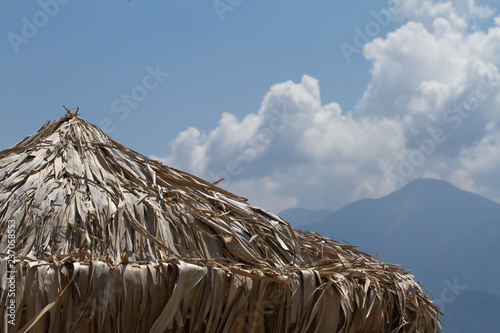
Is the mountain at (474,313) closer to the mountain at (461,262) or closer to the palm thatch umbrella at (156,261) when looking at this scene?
the mountain at (461,262)

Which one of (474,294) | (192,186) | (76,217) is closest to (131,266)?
(76,217)

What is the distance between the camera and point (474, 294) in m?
138

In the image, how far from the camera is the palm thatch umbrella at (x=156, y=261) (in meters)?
2.69

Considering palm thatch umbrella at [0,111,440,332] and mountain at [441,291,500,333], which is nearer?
palm thatch umbrella at [0,111,440,332]

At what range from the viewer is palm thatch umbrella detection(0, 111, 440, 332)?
2.69 meters

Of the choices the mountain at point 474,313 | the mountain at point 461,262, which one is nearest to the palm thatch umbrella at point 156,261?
the mountain at point 461,262

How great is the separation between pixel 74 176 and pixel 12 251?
0.73 meters

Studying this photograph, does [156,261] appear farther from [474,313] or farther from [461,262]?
[461,262]

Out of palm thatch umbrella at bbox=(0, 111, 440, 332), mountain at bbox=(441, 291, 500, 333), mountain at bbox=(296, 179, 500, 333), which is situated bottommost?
palm thatch umbrella at bbox=(0, 111, 440, 332)

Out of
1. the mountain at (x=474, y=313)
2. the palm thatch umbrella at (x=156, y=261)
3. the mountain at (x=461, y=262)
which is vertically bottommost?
the palm thatch umbrella at (x=156, y=261)

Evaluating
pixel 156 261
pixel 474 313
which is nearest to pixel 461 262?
pixel 474 313

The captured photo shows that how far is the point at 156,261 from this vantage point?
114 inches

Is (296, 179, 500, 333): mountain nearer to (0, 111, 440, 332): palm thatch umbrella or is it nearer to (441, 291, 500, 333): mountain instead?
(441, 291, 500, 333): mountain

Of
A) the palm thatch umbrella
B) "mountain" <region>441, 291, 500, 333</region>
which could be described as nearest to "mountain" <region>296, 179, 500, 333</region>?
"mountain" <region>441, 291, 500, 333</region>
